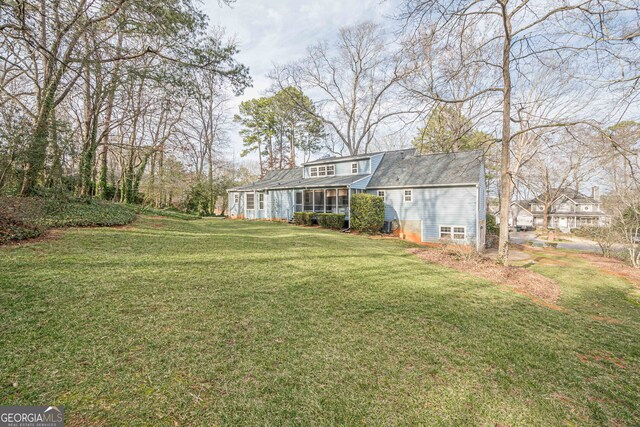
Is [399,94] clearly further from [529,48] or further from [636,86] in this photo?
[636,86]

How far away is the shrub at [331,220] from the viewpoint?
15.6 m

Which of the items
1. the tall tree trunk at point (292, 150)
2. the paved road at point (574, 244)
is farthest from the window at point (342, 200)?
the tall tree trunk at point (292, 150)

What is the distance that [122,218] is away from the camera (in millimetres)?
9641

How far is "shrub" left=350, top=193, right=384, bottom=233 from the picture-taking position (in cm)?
1419

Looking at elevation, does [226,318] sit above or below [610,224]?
below

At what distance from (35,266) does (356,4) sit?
1217cm

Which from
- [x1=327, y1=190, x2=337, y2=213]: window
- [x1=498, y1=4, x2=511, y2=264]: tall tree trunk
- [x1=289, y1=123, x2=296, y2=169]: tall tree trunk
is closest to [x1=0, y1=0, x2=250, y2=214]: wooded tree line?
[x1=498, y1=4, x2=511, y2=264]: tall tree trunk

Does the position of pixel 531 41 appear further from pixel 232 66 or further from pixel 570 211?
pixel 570 211

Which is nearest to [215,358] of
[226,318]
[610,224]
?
[226,318]

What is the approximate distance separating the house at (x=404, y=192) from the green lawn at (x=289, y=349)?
7.99 m

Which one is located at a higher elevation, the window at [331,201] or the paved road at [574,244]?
the window at [331,201]

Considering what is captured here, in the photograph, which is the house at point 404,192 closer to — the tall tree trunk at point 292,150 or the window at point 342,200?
the window at point 342,200

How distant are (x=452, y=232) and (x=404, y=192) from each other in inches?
139

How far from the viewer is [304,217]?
56.8 ft
